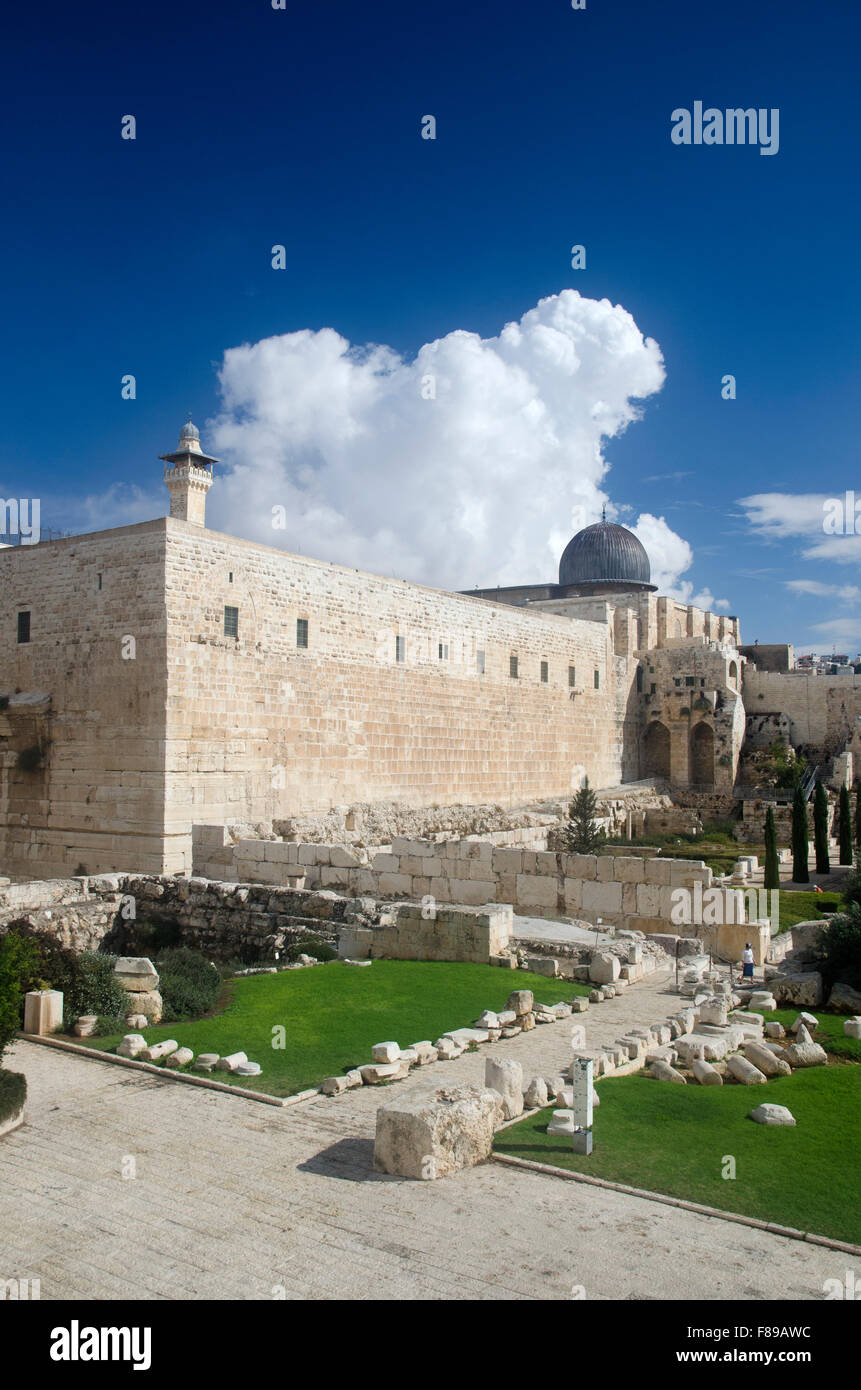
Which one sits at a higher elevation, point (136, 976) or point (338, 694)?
point (338, 694)

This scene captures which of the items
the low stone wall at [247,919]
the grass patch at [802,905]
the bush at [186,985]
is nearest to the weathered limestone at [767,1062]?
the low stone wall at [247,919]

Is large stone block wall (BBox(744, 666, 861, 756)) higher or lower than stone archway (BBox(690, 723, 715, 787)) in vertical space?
higher

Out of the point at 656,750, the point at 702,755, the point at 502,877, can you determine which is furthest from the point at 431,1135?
the point at 702,755

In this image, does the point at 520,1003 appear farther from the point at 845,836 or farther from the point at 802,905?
the point at 845,836

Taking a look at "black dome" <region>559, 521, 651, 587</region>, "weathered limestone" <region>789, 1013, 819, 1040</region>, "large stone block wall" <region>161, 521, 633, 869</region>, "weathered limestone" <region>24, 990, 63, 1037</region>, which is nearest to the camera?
"weathered limestone" <region>789, 1013, 819, 1040</region>

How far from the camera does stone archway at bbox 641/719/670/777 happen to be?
37125 mm

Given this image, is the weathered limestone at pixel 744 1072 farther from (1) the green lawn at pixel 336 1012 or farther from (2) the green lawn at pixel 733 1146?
(1) the green lawn at pixel 336 1012

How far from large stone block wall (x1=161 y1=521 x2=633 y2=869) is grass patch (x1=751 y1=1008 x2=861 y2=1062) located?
974cm

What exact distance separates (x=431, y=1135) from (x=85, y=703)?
13059 mm

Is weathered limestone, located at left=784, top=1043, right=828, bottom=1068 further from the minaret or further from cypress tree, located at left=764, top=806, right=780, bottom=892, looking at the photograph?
the minaret

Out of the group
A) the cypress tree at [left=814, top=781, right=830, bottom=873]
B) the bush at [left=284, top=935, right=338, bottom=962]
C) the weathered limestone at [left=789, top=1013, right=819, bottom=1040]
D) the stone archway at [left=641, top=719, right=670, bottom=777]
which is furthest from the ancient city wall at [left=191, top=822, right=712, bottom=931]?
the stone archway at [left=641, top=719, right=670, bottom=777]

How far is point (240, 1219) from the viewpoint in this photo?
5258mm

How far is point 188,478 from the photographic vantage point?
23.2 meters

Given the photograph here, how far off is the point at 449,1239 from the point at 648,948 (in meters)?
7.30
